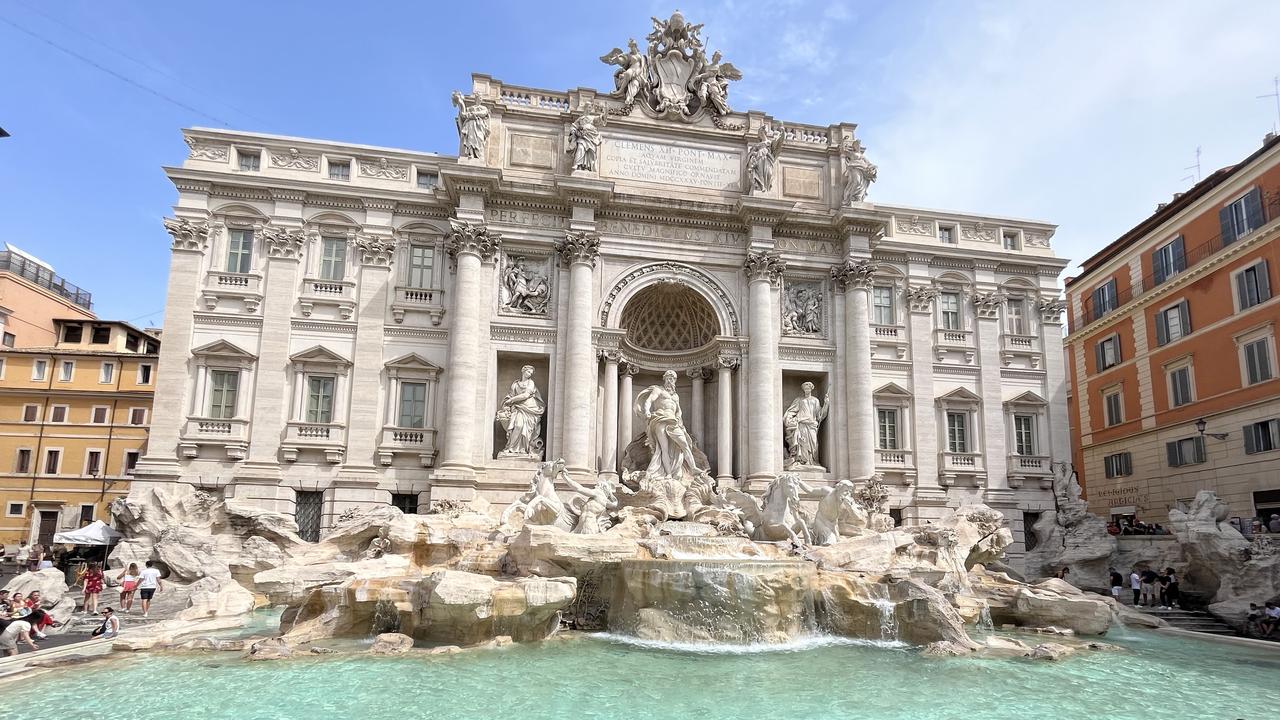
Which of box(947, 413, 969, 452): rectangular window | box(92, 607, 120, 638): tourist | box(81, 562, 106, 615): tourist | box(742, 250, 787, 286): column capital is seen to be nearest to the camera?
box(92, 607, 120, 638): tourist

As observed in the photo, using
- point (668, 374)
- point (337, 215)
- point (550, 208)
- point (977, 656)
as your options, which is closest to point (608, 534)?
point (668, 374)

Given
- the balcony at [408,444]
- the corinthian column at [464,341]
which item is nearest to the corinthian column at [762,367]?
the corinthian column at [464,341]

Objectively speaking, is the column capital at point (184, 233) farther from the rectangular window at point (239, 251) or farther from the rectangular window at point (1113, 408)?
the rectangular window at point (1113, 408)

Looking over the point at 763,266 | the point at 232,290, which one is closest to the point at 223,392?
the point at 232,290

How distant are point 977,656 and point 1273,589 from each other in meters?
10.4

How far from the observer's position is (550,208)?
2433 cm

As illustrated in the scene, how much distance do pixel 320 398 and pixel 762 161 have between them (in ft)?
51.4

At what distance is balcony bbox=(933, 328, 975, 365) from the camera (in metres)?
26.6

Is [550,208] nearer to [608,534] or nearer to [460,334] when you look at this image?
[460,334]

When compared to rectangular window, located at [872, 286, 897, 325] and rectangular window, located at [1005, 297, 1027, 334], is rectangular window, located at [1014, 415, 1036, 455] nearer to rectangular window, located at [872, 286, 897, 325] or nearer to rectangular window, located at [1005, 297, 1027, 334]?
rectangular window, located at [1005, 297, 1027, 334]

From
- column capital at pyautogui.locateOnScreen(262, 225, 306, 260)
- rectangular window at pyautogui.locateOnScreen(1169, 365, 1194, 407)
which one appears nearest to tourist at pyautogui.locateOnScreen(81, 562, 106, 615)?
column capital at pyautogui.locateOnScreen(262, 225, 306, 260)

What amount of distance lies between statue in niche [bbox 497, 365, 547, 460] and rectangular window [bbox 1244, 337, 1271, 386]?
883 inches

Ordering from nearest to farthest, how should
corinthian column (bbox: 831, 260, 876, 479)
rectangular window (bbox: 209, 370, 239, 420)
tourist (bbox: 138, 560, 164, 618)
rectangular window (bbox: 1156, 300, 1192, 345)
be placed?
tourist (bbox: 138, 560, 164, 618) < rectangular window (bbox: 209, 370, 239, 420) < corinthian column (bbox: 831, 260, 876, 479) < rectangular window (bbox: 1156, 300, 1192, 345)

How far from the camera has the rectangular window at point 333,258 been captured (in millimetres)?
23609
